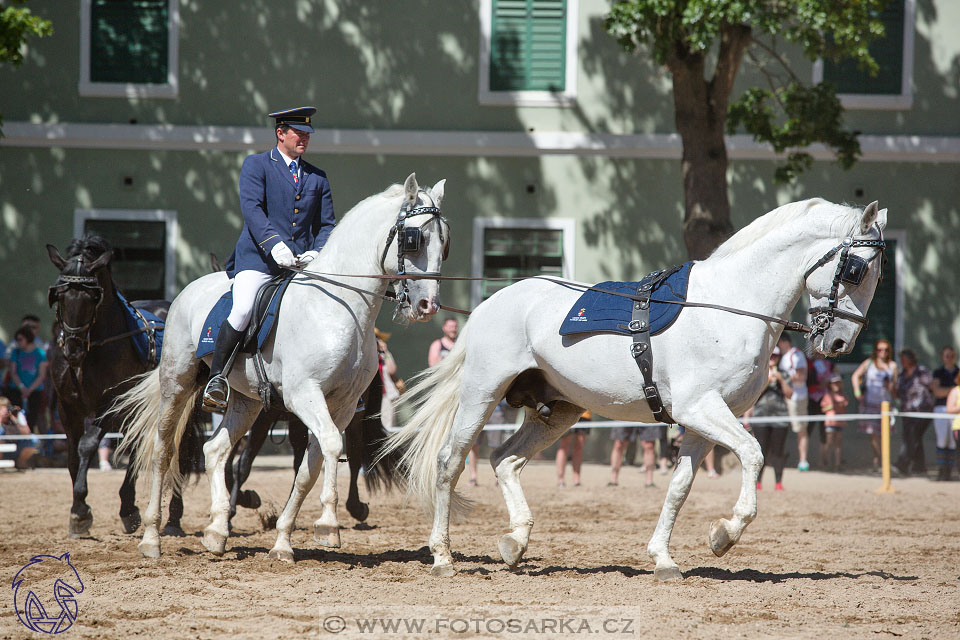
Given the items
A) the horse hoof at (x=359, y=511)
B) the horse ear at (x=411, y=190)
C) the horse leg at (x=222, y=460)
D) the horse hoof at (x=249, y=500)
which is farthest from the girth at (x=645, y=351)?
the horse hoof at (x=249, y=500)

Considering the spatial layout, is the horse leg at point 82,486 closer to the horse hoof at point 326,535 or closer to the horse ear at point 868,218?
the horse hoof at point 326,535

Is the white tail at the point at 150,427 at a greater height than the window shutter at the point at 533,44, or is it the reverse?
the window shutter at the point at 533,44

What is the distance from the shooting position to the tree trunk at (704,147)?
13.8 metres

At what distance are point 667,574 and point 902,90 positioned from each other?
12814 mm

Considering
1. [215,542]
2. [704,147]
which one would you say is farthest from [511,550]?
[704,147]

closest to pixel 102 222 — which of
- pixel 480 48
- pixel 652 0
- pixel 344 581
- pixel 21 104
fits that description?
pixel 21 104

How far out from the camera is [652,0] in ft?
39.6

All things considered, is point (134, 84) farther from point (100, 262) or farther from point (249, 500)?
point (249, 500)

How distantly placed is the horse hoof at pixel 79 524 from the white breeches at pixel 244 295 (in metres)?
2.30

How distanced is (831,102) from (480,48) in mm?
5505

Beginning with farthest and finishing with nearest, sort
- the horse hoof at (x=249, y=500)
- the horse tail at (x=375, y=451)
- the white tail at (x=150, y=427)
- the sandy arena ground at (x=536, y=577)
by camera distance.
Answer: the horse hoof at (x=249, y=500)
the horse tail at (x=375, y=451)
the white tail at (x=150, y=427)
the sandy arena ground at (x=536, y=577)

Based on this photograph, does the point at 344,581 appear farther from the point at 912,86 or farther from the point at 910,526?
the point at 912,86

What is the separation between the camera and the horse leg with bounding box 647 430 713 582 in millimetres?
6387

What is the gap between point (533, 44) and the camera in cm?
1662
